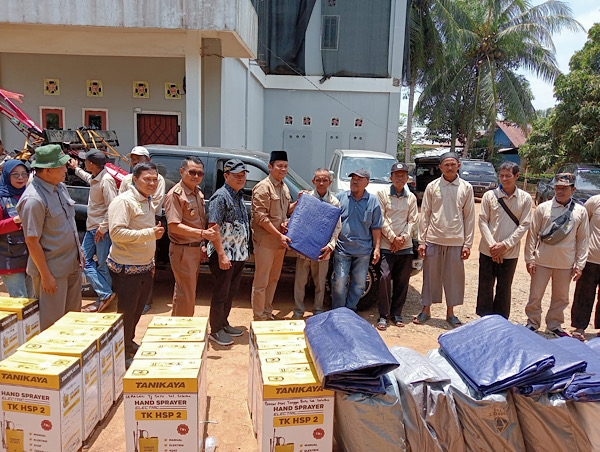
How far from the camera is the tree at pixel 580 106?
50.4 ft

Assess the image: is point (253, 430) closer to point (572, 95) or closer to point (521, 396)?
point (521, 396)

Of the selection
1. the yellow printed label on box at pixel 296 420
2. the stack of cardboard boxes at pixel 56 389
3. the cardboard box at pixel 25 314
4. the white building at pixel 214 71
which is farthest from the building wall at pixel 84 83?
the yellow printed label on box at pixel 296 420

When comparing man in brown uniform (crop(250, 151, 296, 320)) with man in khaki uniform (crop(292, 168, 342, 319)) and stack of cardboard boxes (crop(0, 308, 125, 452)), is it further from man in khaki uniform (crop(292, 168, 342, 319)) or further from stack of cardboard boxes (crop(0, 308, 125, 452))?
stack of cardboard boxes (crop(0, 308, 125, 452))

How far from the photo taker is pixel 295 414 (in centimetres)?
255

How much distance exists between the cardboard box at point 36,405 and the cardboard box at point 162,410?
0.36 m

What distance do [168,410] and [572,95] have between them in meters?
17.6

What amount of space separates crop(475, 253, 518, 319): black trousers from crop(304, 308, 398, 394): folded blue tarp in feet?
9.37

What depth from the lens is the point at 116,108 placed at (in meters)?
10.1

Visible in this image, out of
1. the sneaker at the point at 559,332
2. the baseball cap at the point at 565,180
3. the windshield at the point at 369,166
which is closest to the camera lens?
the baseball cap at the point at 565,180

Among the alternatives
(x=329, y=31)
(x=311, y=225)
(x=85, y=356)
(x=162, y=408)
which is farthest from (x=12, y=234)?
(x=329, y=31)

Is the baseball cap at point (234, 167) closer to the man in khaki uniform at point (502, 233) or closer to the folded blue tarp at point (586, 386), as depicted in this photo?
the man in khaki uniform at point (502, 233)

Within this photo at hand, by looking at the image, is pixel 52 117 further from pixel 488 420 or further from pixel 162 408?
pixel 488 420

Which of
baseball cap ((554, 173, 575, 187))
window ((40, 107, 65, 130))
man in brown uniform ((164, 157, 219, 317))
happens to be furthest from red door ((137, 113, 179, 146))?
baseball cap ((554, 173, 575, 187))

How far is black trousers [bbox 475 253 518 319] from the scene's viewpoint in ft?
16.6
